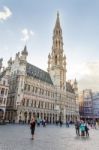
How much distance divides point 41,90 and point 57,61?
70.5 feet

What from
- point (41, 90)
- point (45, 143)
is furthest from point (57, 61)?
point (45, 143)

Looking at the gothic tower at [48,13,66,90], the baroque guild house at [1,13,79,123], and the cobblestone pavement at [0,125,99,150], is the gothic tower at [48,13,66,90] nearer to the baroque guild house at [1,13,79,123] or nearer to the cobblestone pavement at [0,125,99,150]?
the baroque guild house at [1,13,79,123]

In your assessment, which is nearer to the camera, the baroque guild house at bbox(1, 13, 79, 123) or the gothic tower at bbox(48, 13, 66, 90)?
the baroque guild house at bbox(1, 13, 79, 123)

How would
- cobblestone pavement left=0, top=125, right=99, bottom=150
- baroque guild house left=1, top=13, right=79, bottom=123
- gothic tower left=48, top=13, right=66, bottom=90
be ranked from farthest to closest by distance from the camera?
gothic tower left=48, top=13, right=66, bottom=90
baroque guild house left=1, top=13, right=79, bottom=123
cobblestone pavement left=0, top=125, right=99, bottom=150

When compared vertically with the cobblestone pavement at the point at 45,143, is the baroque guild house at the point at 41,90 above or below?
above

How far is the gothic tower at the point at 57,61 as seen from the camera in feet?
269

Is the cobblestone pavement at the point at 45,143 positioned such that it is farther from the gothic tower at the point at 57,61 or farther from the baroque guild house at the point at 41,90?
the gothic tower at the point at 57,61

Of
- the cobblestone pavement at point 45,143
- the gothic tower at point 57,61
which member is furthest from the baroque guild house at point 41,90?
the cobblestone pavement at point 45,143

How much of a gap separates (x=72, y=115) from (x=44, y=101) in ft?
79.7

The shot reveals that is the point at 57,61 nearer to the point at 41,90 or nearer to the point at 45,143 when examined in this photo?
the point at 41,90

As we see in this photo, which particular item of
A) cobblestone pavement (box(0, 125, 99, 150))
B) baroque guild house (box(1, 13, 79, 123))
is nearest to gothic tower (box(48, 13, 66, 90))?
baroque guild house (box(1, 13, 79, 123))

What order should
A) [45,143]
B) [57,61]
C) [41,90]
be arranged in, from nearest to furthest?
[45,143], [41,90], [57,61]

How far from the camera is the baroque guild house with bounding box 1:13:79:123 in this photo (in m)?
60.1

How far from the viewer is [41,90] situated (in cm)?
6956
